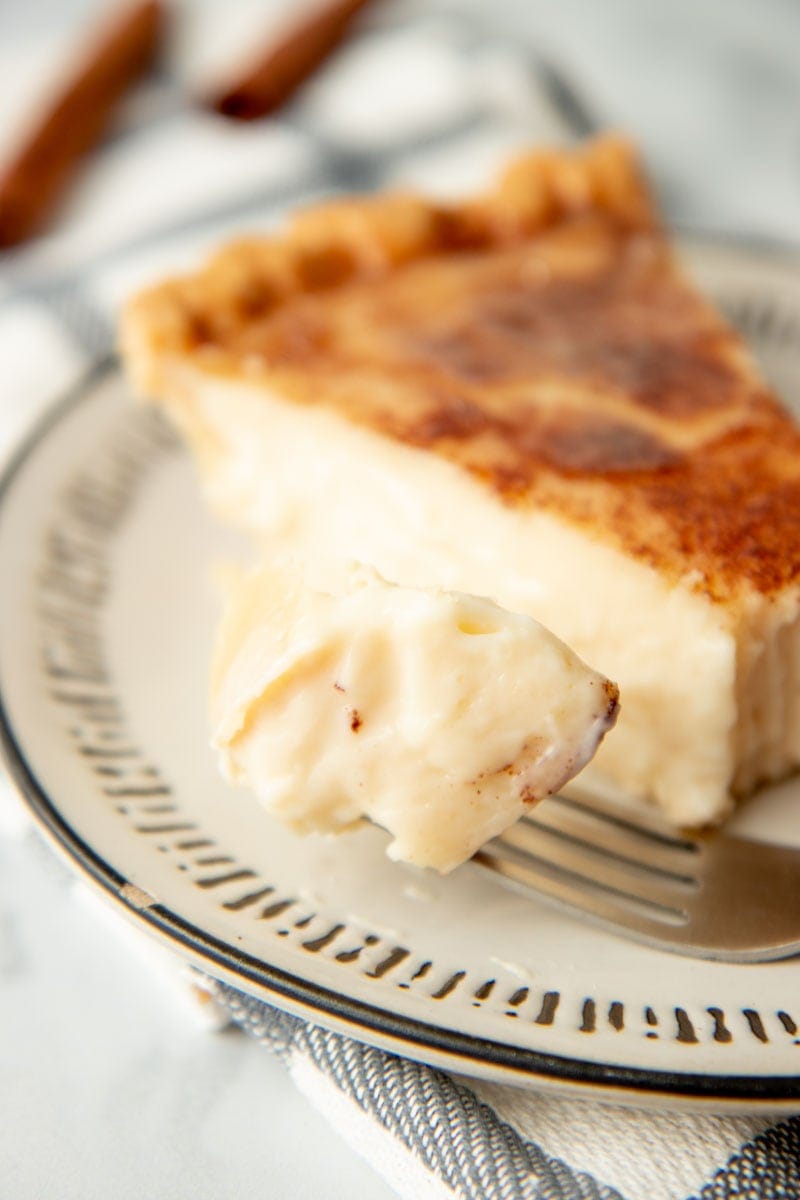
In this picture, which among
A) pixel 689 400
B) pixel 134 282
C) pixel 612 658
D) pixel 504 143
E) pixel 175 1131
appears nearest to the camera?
pixel 175 1131

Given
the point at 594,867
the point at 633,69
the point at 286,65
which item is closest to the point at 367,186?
the point at 286,65

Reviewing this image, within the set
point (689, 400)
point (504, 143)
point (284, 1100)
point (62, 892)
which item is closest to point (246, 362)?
point (689, 400)

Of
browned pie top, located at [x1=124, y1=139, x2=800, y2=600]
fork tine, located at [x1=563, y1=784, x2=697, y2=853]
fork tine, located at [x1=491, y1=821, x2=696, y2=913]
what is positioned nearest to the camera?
fork tine, located at [x1=491, y1=821, x2=696, y2=913]

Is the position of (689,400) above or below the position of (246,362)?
below

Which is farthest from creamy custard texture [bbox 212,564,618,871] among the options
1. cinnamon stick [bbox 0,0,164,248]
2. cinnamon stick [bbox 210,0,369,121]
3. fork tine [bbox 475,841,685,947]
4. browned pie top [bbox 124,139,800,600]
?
cinnamon stick [bbox 210,0,369,121]

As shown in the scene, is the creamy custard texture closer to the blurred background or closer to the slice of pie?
the slice of pie

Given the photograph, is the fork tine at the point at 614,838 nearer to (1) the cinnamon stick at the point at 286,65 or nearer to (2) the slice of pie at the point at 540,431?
(2) the slice of pie at the point at 540,431

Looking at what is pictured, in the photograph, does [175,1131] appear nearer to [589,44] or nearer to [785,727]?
[785,727]
